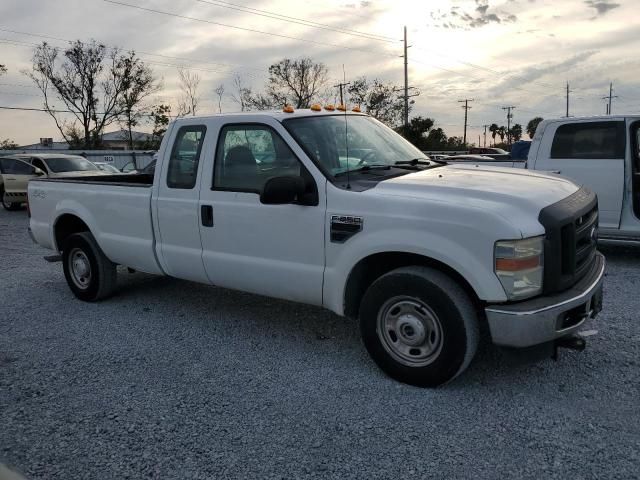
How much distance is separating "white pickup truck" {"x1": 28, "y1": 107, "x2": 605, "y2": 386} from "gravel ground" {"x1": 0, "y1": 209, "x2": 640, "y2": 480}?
1.27 ft

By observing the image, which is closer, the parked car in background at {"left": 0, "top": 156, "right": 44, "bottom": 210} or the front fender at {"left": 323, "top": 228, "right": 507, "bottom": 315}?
the front fender at {"left": 323, "top": 228, "right": 507, "bottom": 315}

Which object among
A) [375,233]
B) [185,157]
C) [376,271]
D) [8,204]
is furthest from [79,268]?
[8,204]

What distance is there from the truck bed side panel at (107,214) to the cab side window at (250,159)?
97cm

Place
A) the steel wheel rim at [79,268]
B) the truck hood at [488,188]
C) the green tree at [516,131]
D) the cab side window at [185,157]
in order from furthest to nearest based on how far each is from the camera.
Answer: the green tree at [516,131] < the steel wheel rim at [79,268] < the cab side window at [185,157] < the truck hood at [488,188]

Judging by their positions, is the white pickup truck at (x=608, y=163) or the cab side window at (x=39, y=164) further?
the cab side window at (x=39, y=164)

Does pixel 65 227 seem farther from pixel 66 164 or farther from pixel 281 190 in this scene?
pixel 66 164

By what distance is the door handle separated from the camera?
448 cm

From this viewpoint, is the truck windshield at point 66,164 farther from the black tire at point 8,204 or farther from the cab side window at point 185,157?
the cab side window at point 185,157

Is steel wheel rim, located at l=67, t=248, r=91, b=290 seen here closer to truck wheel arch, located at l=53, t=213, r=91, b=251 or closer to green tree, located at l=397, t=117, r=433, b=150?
truck wheel arch, located at l=53, t=213, r=91, b=251

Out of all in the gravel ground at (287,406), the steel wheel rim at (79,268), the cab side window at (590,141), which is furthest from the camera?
the cab side window at (590,141)

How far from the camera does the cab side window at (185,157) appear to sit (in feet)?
15.3

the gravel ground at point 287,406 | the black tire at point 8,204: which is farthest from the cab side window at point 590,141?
the black tire at point 8,204

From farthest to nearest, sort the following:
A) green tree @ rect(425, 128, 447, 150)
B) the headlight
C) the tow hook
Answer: green tree @ rect(425, 128, 447, 150), the tow hook, the headlight

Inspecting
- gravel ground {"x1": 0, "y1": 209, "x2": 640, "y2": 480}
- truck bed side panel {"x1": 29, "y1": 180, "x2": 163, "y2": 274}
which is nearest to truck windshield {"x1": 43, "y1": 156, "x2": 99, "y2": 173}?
truck bed side panel {"x1": 29, "y1": 180, "x2": 163, "y2": 274}
